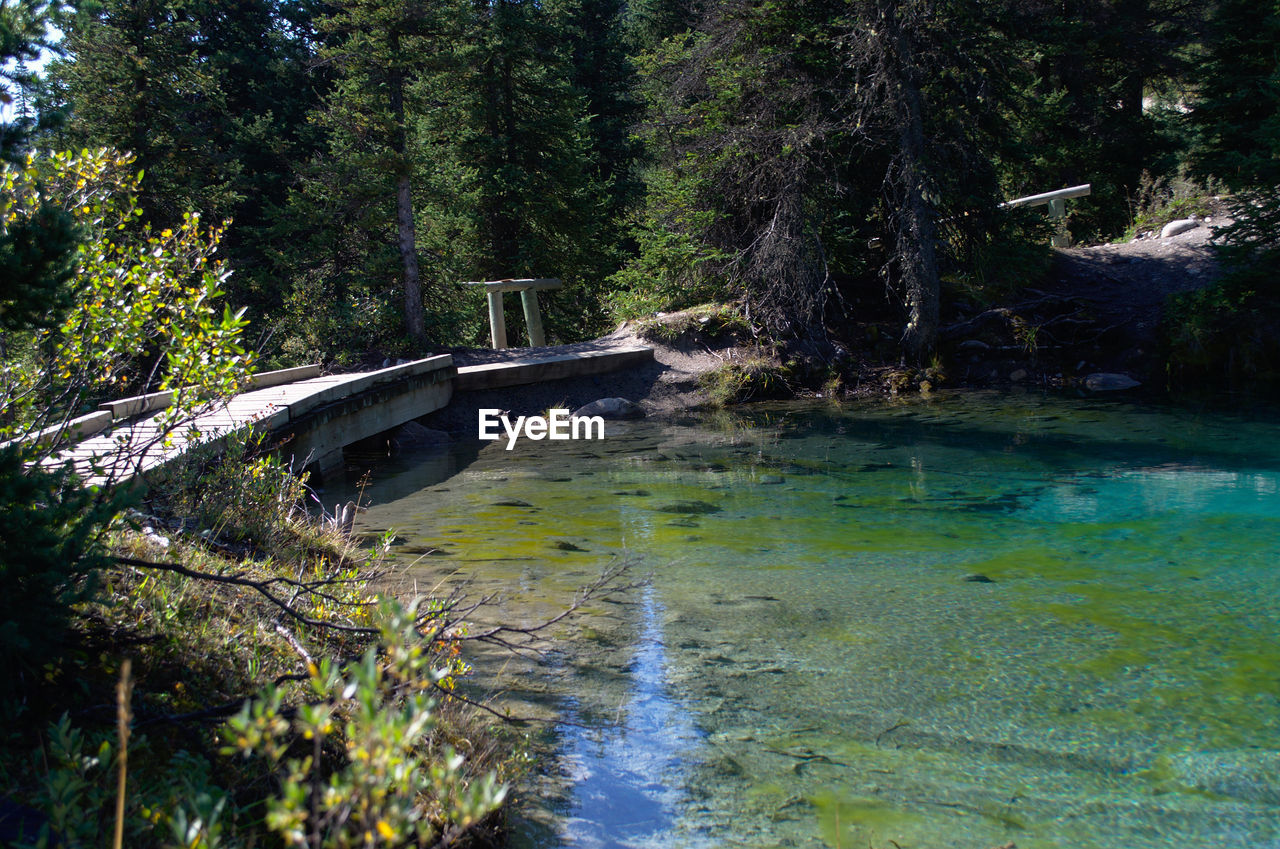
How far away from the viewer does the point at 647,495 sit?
9508 millimetres

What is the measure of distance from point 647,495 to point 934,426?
505cm

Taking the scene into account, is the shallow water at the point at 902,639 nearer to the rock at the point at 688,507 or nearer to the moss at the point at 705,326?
the rock at the point at 688,507

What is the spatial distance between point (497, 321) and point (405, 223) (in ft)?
7.96

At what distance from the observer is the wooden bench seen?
1620 cm

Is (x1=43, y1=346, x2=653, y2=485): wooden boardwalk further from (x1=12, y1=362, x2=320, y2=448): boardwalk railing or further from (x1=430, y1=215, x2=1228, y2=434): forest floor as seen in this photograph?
(x1=430, y1=215, x2=1228, y2=434): forest floor

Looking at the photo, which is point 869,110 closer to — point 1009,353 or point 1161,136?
point 1009,353

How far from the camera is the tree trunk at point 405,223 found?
1616cm

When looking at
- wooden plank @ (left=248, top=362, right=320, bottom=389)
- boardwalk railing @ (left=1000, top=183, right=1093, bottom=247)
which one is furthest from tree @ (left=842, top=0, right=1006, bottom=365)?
wooden plank @ (left=248, top=362, right=320, bottom=389)

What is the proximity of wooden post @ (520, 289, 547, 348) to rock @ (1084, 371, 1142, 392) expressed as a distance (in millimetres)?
9649

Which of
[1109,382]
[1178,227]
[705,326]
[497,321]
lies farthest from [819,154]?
[1178,227]

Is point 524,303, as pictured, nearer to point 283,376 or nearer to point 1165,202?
point 283,376

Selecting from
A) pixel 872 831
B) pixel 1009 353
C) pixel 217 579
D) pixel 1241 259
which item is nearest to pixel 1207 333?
pixel 1241 259

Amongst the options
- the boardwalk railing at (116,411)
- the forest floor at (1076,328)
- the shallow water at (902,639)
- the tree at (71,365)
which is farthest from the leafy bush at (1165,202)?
the tree at (71,365)

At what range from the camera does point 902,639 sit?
17.6 feet
